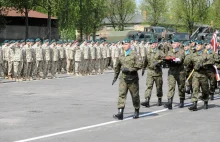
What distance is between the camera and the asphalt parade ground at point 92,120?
10898 millimetres

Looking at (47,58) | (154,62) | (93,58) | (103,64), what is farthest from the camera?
(103,64)

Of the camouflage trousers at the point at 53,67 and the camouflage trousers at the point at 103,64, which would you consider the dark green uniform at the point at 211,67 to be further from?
the camouflage trousers at the point at 103,64

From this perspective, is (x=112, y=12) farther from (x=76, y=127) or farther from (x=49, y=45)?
(x=76, y=127)

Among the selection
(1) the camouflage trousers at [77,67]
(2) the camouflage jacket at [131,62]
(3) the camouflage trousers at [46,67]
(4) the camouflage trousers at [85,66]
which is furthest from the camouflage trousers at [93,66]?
(2) the camouflage jacket at [131,62]

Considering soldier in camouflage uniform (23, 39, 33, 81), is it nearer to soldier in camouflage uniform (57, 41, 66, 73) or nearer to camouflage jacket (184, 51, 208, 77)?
soldier in camouflage uniform (57, 41, 66, 73)

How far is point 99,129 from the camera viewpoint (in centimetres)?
1175

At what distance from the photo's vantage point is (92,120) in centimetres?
1302

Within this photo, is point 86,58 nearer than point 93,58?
Yes

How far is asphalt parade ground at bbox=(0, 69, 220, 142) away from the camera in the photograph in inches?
429

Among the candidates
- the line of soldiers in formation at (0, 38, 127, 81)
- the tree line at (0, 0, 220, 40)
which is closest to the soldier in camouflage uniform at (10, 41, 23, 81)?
the line of soldiers in formation at (0, 38, 127, 81)

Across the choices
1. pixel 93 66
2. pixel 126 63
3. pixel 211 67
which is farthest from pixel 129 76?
pixel 93 66

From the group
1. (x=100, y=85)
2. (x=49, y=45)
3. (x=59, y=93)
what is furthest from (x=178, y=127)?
(x=49, y=45)

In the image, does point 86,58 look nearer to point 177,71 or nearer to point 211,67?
point 211,67

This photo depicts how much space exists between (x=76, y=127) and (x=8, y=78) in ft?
48.0
